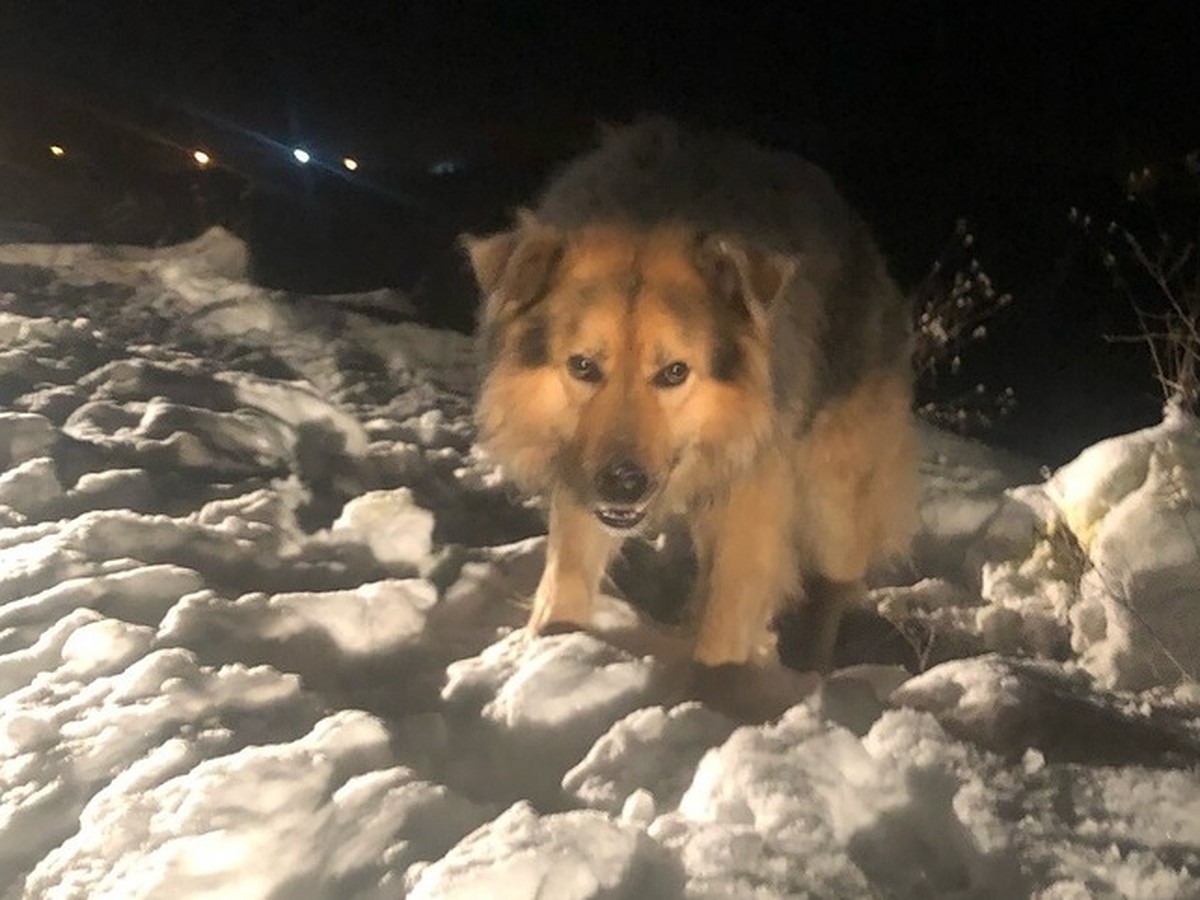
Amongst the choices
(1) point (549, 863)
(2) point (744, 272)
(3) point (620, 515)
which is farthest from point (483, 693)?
(2) point (744, 272)

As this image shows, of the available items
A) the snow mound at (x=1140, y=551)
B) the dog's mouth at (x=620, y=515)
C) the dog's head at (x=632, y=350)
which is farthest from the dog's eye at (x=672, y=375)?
the snow mound at (x=1140, y=551)

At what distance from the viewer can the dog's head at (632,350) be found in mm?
2910

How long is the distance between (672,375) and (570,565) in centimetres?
78

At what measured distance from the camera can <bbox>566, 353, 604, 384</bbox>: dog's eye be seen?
2.97 meters

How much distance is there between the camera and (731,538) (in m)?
3.32

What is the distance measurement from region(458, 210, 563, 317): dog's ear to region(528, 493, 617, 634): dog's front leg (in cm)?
65

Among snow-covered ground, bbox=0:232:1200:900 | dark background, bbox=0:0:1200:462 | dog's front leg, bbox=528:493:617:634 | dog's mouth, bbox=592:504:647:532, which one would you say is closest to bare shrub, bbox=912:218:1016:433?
dark background, bbox=0:0:1200:462

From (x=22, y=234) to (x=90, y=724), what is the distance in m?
6.24

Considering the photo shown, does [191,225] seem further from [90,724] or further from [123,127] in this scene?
[90,724]

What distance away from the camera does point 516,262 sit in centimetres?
304

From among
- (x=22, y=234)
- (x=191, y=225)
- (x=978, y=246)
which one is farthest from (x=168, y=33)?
(x=978, y=246)

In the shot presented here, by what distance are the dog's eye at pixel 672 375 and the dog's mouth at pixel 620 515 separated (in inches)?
13.9

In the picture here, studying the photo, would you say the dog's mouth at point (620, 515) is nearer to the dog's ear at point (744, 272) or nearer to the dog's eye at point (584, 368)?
the dog's eye at point (584, 368)

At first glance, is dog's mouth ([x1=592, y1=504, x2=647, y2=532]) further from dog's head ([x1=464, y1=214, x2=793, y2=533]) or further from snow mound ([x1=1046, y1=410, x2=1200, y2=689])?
snow mound ([x1=1046, y1=410, x2=1200, y2=689])
